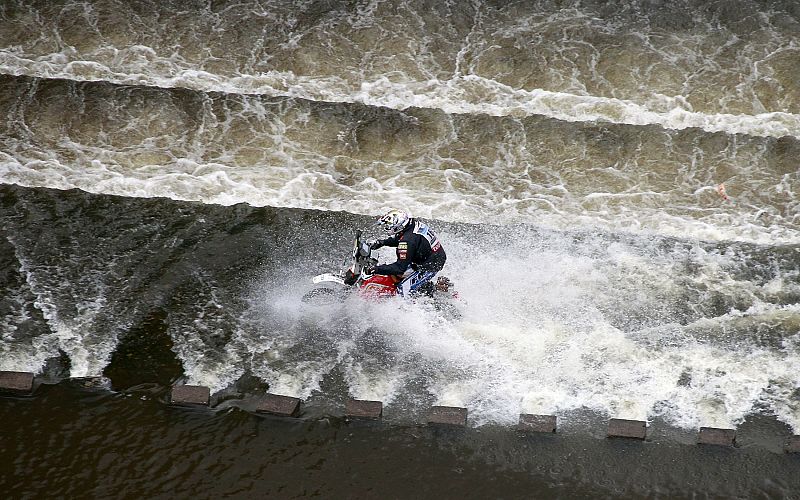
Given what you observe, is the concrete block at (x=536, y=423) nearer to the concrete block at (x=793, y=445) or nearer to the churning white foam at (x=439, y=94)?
the concrete block at (x=793, y=445)

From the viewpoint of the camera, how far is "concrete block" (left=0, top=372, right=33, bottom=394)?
11594 mm

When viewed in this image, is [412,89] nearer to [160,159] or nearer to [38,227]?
[160,159]

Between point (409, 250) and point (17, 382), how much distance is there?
6.32m

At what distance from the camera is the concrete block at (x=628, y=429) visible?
11.2 meters

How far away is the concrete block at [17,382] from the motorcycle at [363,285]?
4477 mm

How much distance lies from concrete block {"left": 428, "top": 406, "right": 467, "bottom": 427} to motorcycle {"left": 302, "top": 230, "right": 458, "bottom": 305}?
8.70ft

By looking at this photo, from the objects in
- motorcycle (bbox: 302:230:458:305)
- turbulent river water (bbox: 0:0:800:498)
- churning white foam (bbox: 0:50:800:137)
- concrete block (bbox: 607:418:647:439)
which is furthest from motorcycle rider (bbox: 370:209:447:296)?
churning white foam (bbox: 0:50:800:137)

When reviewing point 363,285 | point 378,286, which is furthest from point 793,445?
point 363,285

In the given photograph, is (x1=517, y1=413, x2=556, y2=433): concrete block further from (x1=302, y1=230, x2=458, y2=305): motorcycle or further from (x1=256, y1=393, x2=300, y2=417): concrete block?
(x1=256, y1=393, x2=300, y2=417): concrete block

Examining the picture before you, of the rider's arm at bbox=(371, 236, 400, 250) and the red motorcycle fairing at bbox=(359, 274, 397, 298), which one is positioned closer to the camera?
the rider's arm at bbox=(371, 236, 400, 250)

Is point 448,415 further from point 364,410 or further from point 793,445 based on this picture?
point 793,445

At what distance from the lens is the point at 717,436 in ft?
36.9

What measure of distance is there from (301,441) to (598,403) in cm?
451

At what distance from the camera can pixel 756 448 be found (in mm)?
11219
